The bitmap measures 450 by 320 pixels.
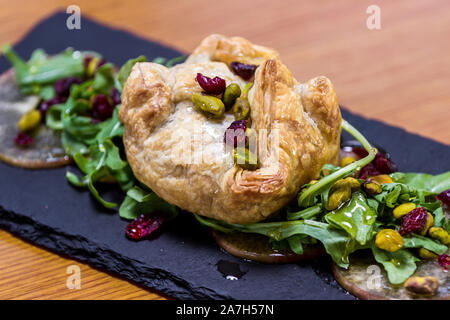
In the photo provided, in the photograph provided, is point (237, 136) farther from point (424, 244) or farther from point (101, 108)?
point (101, 108)

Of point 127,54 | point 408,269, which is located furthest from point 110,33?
point 408,269

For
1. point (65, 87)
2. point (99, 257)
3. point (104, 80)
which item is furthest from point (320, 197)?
point (65, 87)

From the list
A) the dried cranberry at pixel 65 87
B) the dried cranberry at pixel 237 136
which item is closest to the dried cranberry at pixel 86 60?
the dried cranberry at pixel 65 87

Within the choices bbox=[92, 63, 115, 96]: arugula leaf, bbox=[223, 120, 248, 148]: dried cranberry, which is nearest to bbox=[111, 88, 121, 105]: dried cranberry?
bbox=[92, 63, 115, 96]: arugula leaf

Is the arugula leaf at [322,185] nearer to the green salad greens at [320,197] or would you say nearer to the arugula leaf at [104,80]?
the green salad greens at [320,197]

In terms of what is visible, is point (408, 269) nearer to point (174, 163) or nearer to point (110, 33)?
point (174, 163)

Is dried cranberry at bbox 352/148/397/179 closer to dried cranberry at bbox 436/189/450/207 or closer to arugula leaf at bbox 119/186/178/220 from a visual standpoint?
dried cranberry at bbox 436/189/450/207

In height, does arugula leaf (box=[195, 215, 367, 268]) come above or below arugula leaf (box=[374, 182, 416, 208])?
below
